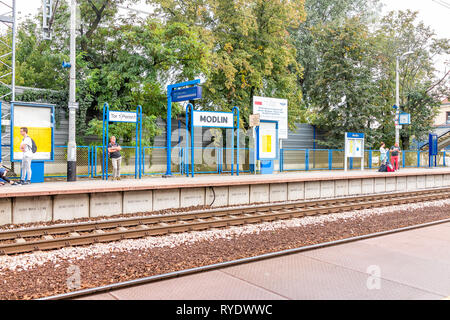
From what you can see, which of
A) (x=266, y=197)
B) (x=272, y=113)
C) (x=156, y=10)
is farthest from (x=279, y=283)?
(x=156, y=10)

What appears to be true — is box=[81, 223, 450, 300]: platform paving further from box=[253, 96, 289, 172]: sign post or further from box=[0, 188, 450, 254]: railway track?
box=[253, 96, 289, 172]: sign post

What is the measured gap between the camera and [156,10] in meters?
24.2

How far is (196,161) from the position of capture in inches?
872

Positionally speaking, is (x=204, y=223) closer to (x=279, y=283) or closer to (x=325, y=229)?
(x=325, y=229)

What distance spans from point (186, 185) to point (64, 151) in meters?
11.5

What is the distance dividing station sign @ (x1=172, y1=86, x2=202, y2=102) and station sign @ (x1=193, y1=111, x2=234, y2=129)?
0.75m

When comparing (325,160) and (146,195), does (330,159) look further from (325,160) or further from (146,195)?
(146,195)

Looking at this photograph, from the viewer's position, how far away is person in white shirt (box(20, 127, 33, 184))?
13.5m

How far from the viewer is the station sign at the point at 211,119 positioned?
1700 cm

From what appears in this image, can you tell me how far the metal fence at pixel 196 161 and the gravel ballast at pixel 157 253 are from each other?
358 inches

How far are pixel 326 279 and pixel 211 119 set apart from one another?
1262cm

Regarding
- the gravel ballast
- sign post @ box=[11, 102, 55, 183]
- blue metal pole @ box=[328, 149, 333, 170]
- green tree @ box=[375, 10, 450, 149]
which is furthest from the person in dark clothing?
green tree @ box=[375, 10, 450, 149]

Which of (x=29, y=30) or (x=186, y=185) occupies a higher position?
(x=29, y=30)
